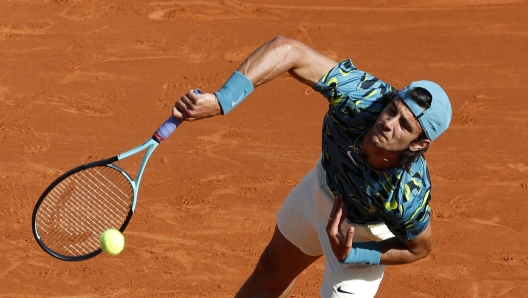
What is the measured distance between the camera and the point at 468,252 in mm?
5691

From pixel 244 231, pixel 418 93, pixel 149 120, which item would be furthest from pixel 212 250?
pixel 418 93

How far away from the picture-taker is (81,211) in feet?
16.0

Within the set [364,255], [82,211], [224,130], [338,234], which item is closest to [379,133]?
[338,234]

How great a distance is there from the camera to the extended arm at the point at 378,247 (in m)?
3.89

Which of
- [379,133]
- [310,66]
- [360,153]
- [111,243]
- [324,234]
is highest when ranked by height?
[310,66]

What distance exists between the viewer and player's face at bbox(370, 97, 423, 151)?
11.6ft

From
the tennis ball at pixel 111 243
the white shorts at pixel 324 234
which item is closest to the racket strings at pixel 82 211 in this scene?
the tennis ball at pixel 111 243

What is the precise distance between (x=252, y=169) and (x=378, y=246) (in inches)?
90.5

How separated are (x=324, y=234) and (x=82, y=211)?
5.25ft

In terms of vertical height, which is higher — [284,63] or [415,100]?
[284,63]

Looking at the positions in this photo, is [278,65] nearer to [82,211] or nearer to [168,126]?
[168,126]

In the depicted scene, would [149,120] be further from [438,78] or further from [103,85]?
[438,78]

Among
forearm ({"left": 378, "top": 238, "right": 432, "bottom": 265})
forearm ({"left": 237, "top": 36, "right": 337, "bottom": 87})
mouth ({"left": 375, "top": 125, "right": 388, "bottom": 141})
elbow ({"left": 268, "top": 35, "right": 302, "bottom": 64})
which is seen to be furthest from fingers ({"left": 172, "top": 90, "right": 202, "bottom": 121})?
forearm ({"left": 378, "top": 238, "right": 432, "bottom": 265})

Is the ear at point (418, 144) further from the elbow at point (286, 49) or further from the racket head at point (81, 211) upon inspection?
the racket head at point (81, 211)
